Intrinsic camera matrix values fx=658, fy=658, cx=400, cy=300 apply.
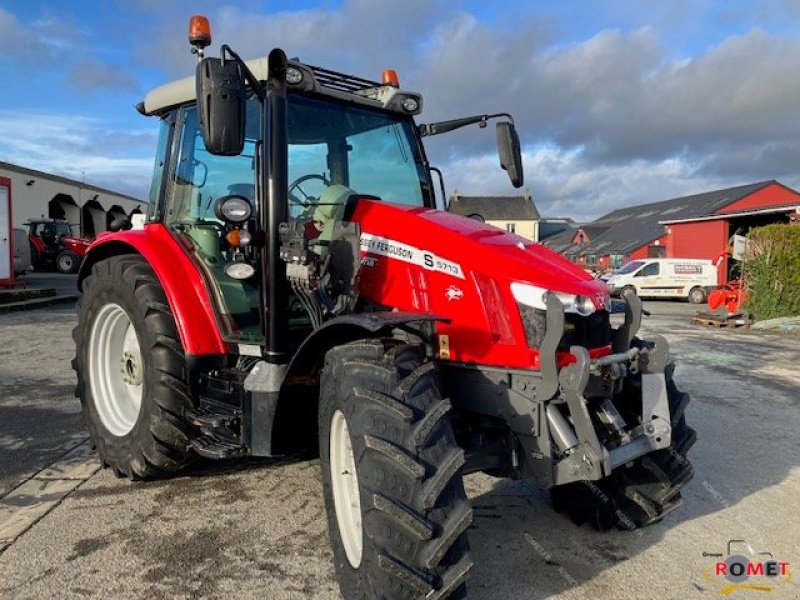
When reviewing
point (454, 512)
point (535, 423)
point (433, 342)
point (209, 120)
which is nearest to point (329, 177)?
point (209, 120)

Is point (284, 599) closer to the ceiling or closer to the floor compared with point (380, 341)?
closer to the floor

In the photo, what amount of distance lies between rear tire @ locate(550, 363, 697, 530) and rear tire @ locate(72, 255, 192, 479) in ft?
7.34

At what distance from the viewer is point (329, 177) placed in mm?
3777

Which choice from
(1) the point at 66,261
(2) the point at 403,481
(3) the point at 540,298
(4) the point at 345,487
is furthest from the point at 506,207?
(2) the point at 403,481

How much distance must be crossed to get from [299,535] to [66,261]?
86.2ft

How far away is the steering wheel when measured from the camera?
3581mm

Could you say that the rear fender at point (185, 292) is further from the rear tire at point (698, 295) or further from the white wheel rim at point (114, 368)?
the rear tire at point (698, 295)

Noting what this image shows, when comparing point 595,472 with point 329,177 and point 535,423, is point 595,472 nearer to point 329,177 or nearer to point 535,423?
point 535,423

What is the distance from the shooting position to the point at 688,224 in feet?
101

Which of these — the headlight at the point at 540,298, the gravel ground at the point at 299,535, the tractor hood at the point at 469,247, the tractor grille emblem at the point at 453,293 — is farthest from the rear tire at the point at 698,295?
the tractor grille emblem at the point at 453,293

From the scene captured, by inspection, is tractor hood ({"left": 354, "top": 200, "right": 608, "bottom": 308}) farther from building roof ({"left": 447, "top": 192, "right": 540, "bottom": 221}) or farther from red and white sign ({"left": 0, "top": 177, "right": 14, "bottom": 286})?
building roof ({"left": 447, "top": 192, "right": 540, "bottom": 221})

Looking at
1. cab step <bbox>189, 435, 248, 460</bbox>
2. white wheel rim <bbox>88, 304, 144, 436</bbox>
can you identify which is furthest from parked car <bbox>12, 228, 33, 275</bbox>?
cab step <bbox>189, 435, 248, 460</bbox>

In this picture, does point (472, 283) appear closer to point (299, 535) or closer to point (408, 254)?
point (408, 254)

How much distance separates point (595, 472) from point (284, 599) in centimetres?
138
